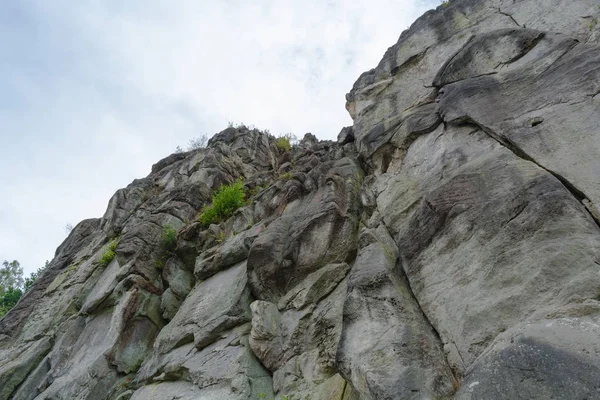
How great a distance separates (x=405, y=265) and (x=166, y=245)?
9.50m

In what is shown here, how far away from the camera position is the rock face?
4738 millimetres

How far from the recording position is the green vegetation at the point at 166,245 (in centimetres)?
1339

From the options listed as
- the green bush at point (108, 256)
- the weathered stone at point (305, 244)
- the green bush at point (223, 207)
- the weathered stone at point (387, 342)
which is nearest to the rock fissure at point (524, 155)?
the weathered stone at point (387, 342)

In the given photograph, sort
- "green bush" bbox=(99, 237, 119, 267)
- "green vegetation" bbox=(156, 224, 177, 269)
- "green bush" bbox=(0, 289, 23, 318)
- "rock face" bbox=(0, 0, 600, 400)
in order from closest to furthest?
"rock face" bbox=(0, 0, 600, 400), "green vegetation" bbox=(156, 224, 177, 269), "green bush" bbox=(99, 237, 119, 267), "green bush" bbox=(0, 289, 23, 318)

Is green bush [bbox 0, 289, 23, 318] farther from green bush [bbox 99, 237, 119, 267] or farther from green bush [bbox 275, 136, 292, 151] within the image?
green bush [bbox 275, 136, 292, 151]

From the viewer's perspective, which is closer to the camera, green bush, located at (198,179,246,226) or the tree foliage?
green bush, located at (198,179,246,226)

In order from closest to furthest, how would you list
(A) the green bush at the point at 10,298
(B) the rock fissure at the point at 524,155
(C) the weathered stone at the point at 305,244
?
1. (B) the rock fissure at the point at 524,155
2. (C) the weathered stone at the point at 305,244
3. (A) the green bush at the point at 10,298

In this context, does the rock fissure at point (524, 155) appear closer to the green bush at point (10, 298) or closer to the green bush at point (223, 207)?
the green bush at point (223, 207)

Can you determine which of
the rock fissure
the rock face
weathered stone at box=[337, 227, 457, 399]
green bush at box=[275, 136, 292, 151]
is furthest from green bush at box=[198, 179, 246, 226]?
green bush at box=[275, 136, 292, 151]

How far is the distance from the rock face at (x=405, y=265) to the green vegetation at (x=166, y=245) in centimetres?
9

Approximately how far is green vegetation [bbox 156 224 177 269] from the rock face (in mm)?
90

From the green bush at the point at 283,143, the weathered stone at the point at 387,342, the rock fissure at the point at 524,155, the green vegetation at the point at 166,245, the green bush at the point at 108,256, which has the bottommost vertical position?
the weathered stone at the point at 387,342

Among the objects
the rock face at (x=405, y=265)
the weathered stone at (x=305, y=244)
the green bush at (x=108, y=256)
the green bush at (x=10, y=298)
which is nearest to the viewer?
the rock face at (x=405, y=265)

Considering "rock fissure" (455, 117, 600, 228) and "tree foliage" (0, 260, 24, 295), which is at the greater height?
"tree foliage" (0, 260, 24, 295)
